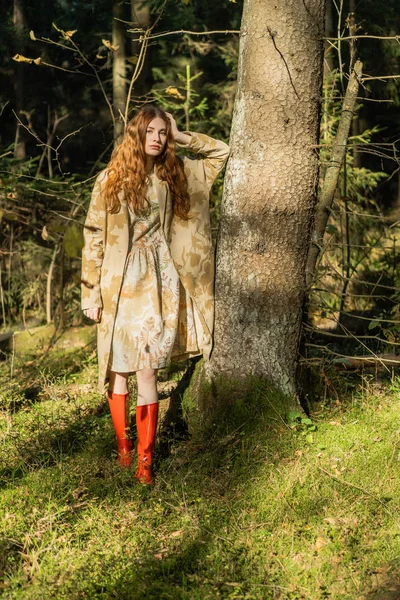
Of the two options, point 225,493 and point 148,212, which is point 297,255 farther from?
point 225,493

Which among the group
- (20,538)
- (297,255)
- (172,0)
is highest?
(172,0)

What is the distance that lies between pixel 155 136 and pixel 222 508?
2.26 metres

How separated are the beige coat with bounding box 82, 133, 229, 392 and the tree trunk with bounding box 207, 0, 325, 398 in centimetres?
10

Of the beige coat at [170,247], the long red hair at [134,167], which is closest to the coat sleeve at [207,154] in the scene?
the beige coat at [170,247]

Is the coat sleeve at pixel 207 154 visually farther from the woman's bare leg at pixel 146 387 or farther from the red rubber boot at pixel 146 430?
the red rubber boot at pixel 146 430

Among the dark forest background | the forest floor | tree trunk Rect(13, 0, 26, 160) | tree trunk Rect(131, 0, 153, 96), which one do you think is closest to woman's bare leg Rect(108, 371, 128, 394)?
the forest floor

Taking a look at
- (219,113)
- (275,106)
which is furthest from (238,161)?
(219,113)

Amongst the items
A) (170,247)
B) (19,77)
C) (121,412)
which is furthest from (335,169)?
(19,77)

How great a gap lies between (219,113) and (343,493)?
8.13m

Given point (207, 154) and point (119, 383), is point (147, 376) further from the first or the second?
point (207, 154)

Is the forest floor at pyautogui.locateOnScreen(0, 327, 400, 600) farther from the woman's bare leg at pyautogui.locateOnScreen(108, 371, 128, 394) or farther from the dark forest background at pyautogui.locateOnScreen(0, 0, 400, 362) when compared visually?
the dark forest background at pyautogui.locateOnScreen(0, 0, 400, 362)

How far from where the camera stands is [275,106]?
4.33 metres

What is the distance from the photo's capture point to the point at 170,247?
15.0ft

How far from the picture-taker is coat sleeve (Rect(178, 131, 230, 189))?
450 centimetres
